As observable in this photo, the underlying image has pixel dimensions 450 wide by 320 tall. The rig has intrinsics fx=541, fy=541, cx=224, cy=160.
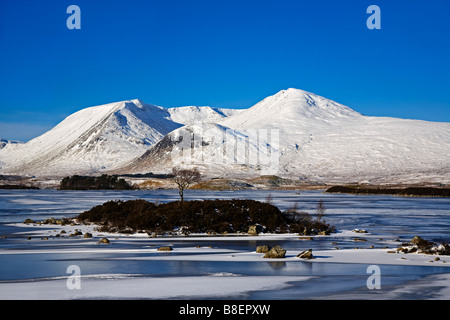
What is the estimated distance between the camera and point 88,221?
115ft

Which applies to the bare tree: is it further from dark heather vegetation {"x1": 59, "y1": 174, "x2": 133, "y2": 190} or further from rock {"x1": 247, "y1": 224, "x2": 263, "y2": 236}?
dark heather vegetation {"x1": 59, "y1": 174, "x2": 133, "y2": 190}

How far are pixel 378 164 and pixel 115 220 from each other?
177 m

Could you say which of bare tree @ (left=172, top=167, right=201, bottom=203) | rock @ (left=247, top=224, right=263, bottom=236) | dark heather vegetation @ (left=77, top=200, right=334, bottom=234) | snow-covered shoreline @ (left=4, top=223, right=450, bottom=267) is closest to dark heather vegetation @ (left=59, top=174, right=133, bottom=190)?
bare tree @ (left=172, top=167, right=201, bottom=203)

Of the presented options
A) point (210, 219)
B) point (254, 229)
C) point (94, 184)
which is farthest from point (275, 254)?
point (94, 184)

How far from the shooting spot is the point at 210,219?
31.2 metres

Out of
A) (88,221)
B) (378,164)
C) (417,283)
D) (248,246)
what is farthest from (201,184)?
(417,283)

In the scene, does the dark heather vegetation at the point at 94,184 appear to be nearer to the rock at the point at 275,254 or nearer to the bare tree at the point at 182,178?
the bare tree at the point at 182,178

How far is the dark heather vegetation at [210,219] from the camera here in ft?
101

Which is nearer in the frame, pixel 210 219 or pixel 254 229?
pixel 254 229

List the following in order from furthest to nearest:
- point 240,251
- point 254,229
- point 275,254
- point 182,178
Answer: point 182,178 < point 254,229 < point 240,251 < point 275,254

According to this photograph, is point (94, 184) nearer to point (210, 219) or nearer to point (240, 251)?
point (210, 219)

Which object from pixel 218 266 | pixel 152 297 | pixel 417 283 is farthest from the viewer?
pixel 218 266
